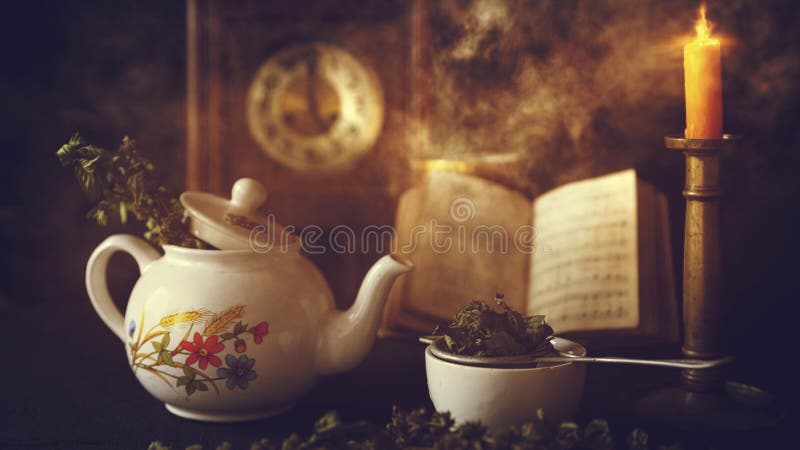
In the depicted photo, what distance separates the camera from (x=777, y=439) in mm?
794

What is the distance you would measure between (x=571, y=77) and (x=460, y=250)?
0.33 m

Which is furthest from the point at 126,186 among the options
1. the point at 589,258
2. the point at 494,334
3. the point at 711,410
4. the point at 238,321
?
the point at 711,410

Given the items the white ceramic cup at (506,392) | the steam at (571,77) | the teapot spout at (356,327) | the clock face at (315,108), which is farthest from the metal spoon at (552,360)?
the clock face at (315,108)

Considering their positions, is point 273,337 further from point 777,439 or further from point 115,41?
point 115,41

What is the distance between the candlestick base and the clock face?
126 cm

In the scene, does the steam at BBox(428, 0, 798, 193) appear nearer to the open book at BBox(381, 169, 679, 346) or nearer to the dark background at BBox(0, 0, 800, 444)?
the dark background at BBox(0, 0, 800, 444)

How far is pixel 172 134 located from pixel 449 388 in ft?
4.60

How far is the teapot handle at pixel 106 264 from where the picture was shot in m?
0.95

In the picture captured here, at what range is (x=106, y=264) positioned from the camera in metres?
0.96

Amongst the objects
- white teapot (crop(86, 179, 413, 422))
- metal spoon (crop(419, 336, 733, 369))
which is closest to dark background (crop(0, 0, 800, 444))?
white teapot (crop(86, 179, 413, 422))

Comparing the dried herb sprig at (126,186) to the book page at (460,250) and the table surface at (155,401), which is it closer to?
the table surface at (155,401)

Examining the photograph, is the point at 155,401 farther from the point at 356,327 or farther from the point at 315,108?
the point at 315,108

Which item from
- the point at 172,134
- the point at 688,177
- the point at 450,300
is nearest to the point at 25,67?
the point at 172,134

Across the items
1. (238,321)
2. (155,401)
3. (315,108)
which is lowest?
(155,401)
